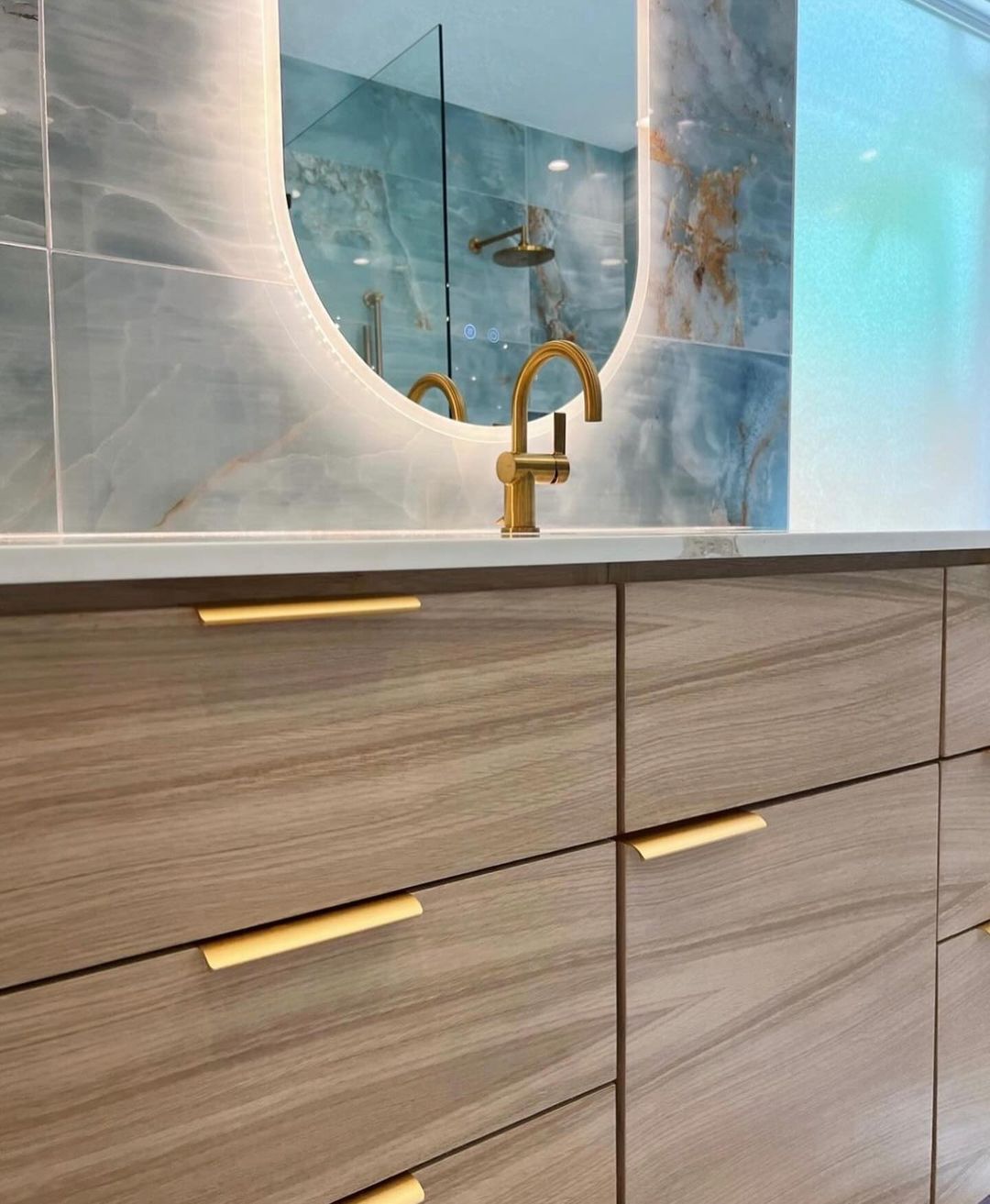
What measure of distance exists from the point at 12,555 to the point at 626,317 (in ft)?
3.71

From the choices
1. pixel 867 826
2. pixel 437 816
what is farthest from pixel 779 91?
pixel 437 816

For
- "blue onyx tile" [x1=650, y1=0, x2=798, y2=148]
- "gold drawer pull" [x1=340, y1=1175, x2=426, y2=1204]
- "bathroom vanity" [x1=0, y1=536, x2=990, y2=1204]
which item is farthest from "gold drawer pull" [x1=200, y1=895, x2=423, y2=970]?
"blue onyx tile" [x1=650, y1=0, x2=798, y2=148]

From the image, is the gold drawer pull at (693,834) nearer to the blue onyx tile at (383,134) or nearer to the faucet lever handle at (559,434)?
the faucet lever handle at (559,434)

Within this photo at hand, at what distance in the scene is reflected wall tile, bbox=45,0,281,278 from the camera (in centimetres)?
98

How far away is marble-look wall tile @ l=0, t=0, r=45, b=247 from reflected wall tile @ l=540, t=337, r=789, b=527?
74 cm

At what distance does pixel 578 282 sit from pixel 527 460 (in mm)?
443

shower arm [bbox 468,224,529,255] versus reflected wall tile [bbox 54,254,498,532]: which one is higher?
shower arm [bbox 468,224,529,255]

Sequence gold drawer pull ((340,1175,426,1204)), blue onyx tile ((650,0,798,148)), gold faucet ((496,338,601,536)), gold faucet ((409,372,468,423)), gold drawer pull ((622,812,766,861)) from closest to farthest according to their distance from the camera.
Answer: gold drawer pull ((340,1175,426,1204)) < gold drawer pull ((622,812,766,861)) < gold faucet ((496,338,601,536)) < gold faucet ((409,372,468,423)) < blue onyx tile ((650,0,798,148))

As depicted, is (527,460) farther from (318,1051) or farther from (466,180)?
(318,1051)

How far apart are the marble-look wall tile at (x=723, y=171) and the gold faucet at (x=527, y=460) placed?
0.42 meters

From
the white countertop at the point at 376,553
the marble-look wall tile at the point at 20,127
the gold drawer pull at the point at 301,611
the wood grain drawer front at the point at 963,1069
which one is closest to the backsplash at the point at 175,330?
the marble-look wall tile at the point at 20,127

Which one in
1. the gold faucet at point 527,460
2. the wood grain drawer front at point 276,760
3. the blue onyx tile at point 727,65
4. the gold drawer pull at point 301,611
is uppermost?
the blue onyx tile at point 727,65

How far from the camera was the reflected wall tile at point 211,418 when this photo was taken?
3.30ft

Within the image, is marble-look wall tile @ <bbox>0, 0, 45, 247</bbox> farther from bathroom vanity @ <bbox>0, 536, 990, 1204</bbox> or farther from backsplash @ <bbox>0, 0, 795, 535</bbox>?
bathroom vanity @ <bbox>0, 536, 990, 1204</bbox>
